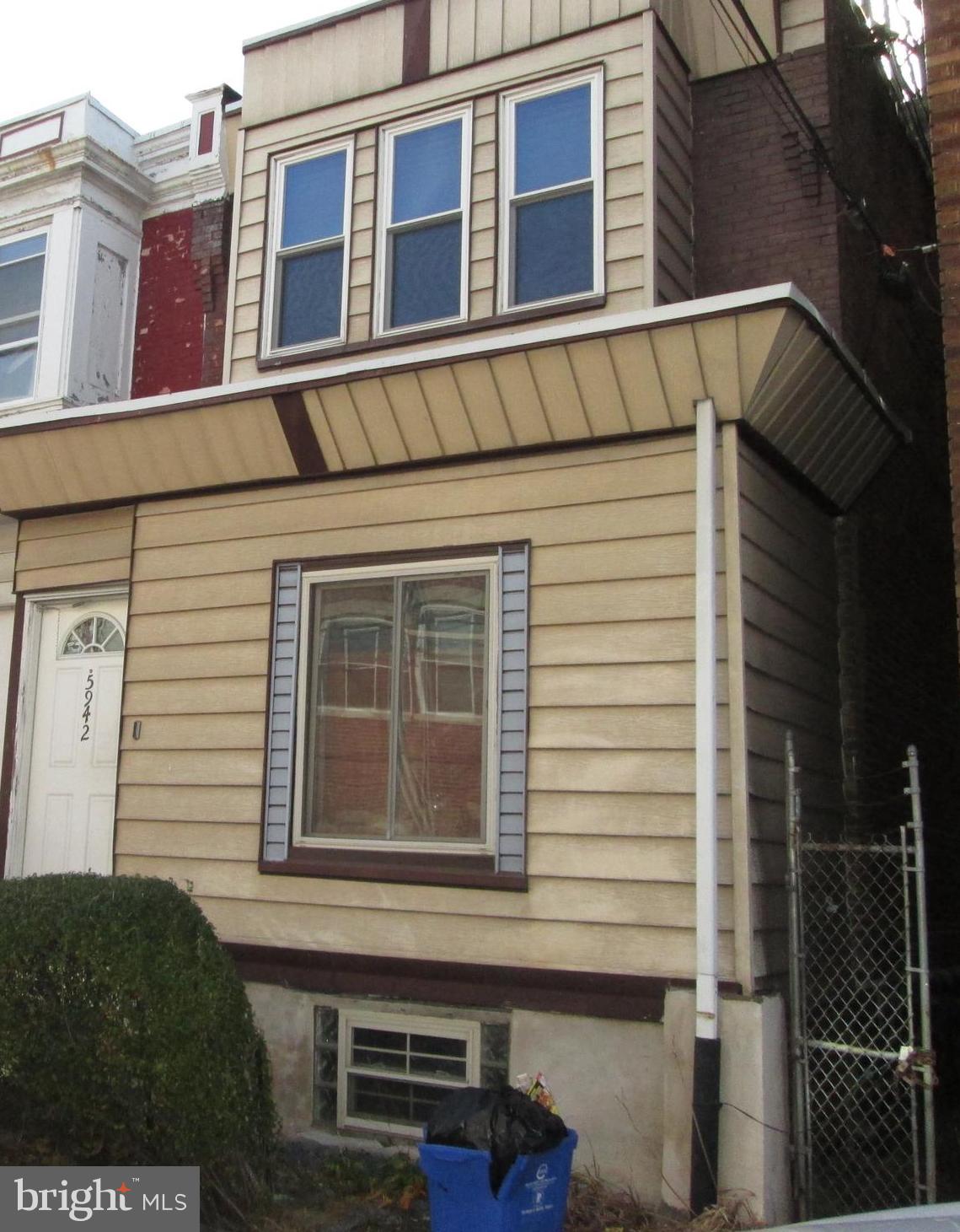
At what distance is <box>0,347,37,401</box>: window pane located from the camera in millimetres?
10016

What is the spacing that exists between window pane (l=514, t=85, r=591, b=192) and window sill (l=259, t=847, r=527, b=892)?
4.16 metres

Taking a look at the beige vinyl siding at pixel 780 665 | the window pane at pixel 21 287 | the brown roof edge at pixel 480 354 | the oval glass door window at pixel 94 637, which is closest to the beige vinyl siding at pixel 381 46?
the brown roof edge at pixel 480 354

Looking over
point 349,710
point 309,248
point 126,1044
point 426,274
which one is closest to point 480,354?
point 426,274

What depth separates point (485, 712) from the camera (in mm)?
6887

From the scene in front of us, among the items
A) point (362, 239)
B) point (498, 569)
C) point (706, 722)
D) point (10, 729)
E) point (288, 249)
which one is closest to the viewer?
point (706, 722)

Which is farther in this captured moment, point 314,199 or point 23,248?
point 23,248

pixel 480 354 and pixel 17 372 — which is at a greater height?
pixel 17 372

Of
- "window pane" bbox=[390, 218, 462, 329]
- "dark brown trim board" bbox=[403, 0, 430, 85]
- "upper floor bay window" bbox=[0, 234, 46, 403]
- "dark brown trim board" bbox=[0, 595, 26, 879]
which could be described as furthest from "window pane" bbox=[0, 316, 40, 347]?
"dark brown trim board" bbox=[403, 0, 430, 85]

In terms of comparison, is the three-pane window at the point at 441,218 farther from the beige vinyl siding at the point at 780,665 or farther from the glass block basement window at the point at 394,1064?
the glass block basement window at the point at 394,1064

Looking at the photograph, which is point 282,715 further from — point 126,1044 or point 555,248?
point 555,248

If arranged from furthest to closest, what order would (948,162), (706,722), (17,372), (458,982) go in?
1. (17,372)
2. (458,982)
3. (948,162)
4. (706,722)

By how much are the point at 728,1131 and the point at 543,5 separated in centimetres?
663

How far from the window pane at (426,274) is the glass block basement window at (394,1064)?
14.0 ft

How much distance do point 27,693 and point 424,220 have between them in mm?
4249
